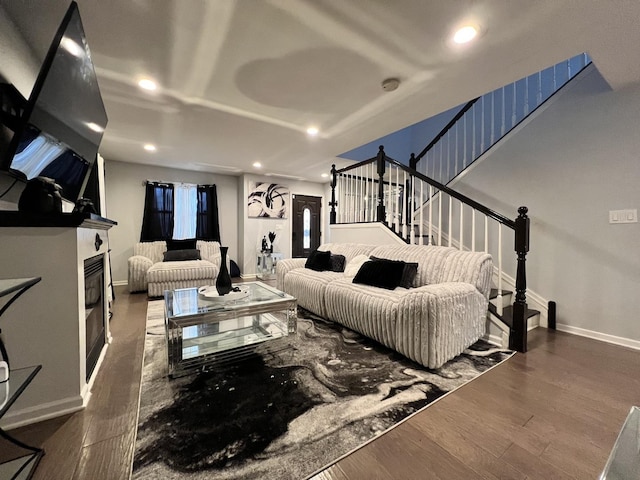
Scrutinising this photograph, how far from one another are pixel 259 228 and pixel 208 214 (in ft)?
3.62

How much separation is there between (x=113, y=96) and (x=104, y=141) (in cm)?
166

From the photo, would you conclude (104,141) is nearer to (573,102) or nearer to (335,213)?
(335,213)

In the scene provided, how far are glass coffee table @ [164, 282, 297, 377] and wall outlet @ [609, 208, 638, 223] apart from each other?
3.06 metres

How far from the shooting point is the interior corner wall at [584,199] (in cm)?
241

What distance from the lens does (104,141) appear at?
375cm

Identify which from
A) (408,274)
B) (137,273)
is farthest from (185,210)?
(408,274)

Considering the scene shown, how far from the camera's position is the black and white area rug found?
3.72 feet

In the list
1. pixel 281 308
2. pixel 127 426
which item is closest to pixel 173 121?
pixel 281 308

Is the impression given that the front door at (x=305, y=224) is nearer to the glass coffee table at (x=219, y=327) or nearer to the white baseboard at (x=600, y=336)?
the glass coffee table at (x=219, y=327)

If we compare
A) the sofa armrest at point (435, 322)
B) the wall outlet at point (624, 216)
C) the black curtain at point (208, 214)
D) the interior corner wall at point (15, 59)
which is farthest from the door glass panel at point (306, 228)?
the wall outlet at point (624, 216)

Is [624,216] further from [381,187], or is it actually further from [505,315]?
[381,187]

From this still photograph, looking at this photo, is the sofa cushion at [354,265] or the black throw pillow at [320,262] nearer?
the sofa cushion at [354,265]

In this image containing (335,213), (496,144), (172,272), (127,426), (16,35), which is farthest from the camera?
(335,213)

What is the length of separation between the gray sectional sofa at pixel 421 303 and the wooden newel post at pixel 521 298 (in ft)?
0.76
